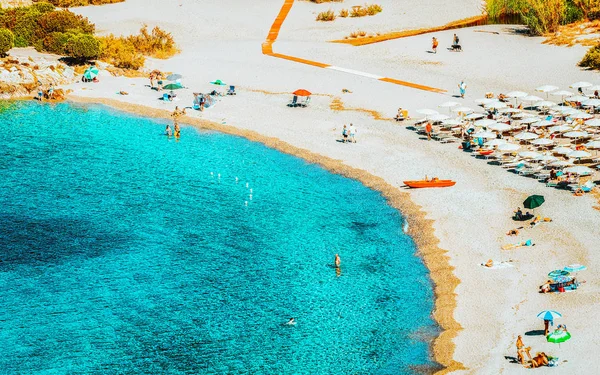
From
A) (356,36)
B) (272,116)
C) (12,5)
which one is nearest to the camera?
(272,116)

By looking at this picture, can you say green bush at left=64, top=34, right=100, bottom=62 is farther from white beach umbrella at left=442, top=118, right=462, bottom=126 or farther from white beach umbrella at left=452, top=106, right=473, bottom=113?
white beach umbrella at left=452, top=106, right=473, bottom=113

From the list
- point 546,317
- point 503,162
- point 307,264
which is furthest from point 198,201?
point 546,317

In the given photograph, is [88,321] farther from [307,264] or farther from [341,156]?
[341,156]

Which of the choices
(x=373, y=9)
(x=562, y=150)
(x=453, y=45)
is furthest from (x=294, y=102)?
(x=373, y=9)

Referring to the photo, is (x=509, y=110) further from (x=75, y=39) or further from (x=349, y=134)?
(x=75, y=39)

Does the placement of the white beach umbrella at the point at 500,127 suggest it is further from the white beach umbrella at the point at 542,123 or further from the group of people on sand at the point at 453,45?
the group of people on sand at the point at 453,45

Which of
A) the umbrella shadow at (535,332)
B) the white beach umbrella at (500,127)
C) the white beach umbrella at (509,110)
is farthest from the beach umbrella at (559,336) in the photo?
the white beach umbrella at (509,110)
